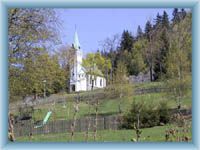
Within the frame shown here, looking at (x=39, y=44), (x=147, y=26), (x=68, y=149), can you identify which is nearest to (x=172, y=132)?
(x=68, y=149)

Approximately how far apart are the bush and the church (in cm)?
41

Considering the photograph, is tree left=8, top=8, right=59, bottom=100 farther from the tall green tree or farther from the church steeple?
the tall green tree

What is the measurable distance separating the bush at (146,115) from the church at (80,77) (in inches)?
16.1

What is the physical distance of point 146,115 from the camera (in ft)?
13.4

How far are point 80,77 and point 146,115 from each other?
0.80 m

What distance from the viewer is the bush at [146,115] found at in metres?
3.86

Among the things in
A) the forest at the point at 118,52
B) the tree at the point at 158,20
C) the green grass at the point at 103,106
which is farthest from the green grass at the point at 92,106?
the tree at the point at 158,20

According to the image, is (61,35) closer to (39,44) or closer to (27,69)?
(39,44)

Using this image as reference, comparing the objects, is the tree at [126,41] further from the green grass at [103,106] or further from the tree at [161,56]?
the green grass at [103,106]

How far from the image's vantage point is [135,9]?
3053 millimetres

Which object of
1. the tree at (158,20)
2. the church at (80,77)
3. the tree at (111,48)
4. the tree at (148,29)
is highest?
the tree at (158,20)

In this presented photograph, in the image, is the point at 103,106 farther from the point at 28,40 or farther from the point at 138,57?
the point at 28,40

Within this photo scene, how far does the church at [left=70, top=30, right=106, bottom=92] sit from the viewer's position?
3613mm

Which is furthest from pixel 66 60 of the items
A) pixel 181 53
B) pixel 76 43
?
pixel 181 53
